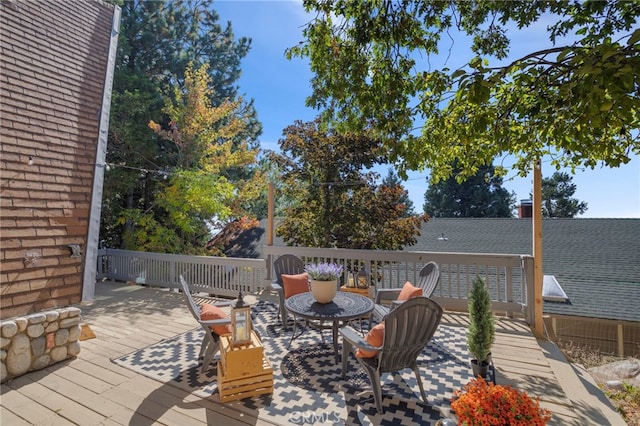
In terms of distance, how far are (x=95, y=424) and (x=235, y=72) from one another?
42.2 feet

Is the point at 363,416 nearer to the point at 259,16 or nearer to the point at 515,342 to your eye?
the point at 515,342

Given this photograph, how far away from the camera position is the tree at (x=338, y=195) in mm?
7898

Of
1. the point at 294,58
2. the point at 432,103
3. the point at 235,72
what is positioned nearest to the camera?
the point at 432,103

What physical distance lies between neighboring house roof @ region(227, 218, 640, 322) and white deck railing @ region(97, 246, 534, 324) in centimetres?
158

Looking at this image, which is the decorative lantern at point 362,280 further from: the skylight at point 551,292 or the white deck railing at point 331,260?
the skylight at point 551,292

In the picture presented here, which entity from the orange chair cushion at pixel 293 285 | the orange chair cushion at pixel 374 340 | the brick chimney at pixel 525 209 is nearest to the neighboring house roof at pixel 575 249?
the brick chimney at pixel 525 209

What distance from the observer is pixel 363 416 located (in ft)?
8.26

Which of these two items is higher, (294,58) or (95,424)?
(294,58)

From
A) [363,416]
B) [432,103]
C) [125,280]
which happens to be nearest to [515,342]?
[363,416]

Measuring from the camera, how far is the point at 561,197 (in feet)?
82.6

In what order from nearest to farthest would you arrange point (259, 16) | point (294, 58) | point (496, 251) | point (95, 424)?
point (95, 424), point (294, 58), point (259, 16), point (496, 251)

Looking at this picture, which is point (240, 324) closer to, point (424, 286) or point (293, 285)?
point (293, 285)

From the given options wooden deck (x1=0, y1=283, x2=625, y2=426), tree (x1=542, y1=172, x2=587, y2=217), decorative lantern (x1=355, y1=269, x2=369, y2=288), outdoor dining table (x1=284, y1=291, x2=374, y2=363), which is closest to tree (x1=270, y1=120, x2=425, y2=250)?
decorative lantern (x1=355, y1=269, x2=369, y2=288)

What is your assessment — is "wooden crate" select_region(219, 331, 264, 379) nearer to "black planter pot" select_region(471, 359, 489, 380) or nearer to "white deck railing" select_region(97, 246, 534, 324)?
"black planter pot" select_region(471, 359, 489, 380)
